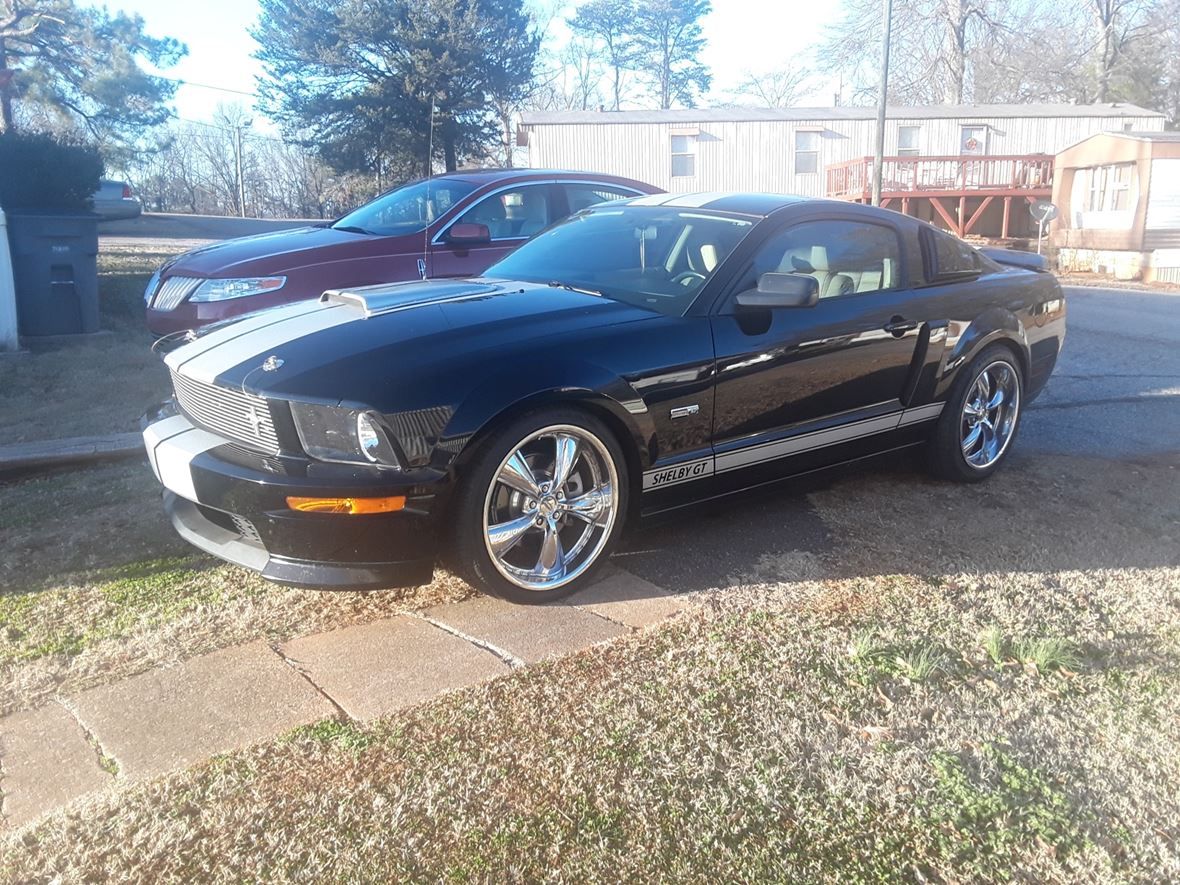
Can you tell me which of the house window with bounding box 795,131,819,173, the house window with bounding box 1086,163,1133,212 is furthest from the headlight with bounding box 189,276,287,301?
the house window with bounding box 795,131,819,173

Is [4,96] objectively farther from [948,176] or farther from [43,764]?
[43,764]

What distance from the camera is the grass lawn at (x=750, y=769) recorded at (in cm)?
225

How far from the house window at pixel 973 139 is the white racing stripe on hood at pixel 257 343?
33.0 metres

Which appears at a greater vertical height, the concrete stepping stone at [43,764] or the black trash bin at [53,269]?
the black trash bin at [53,269]

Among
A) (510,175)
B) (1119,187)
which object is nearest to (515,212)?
(510,175)

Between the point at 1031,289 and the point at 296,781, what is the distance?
475 centimetres

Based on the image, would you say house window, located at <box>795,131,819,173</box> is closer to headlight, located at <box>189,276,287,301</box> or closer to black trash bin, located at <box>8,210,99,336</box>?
black trash bin, located at <box>8,210,99,336</box>

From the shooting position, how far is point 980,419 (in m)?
5.23

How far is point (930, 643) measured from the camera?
3.34m

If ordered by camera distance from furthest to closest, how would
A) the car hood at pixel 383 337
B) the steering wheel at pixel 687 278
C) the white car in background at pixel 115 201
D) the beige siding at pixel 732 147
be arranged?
the beige siding at pixel 732 147, the white car in background at pixel 115 201, the steering wheel at pixel 687 278, the car hood at pixel 383 337

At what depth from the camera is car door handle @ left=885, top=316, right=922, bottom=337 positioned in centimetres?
461

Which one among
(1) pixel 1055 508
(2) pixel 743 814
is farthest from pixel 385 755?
(1) pixel 1055 508

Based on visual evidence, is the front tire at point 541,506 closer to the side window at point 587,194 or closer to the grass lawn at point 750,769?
the grass lawn at point 750,769

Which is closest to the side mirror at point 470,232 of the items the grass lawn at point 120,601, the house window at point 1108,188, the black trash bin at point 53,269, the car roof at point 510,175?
the car roof at point 510,175
